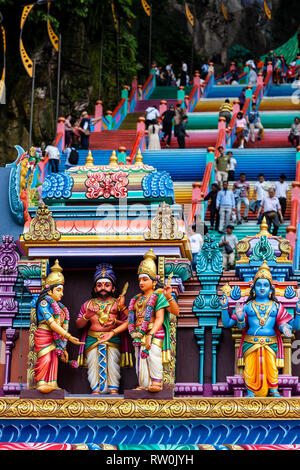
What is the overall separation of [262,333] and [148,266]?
5.28 ft

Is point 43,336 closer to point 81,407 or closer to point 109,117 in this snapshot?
point 81,407

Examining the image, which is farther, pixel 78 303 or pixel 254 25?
pixel 254 25

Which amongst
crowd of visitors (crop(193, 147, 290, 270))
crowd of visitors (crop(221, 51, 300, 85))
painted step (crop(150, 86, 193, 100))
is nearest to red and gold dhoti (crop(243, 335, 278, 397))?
crowd of visitors (crop(193, 147, 290, 270))

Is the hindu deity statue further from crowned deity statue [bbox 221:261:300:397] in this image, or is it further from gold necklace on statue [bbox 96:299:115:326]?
crowned deity statue [bbox 221:261:300:397]

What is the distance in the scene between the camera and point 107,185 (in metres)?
17.5

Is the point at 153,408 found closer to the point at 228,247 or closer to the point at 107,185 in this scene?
the point at 107,185

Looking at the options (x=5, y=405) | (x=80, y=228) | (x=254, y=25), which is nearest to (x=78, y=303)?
(x=80, y=228)

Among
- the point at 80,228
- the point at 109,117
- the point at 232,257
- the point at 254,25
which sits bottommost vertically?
the point at 80,228

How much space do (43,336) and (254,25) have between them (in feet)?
136

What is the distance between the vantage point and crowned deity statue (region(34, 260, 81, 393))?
16406 mm

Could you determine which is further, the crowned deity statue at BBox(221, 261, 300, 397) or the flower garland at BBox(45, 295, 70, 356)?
Result: the flower garland at BBox(45, 295, 70, 356)

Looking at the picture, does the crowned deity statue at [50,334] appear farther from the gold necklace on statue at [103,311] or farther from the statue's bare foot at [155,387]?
the statue's bare foot at [155,387]

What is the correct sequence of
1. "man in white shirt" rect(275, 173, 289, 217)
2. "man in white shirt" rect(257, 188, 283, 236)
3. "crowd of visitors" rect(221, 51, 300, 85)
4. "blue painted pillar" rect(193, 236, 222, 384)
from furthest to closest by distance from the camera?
1. "crowd of visitors" rect(221, 51, 300, 85)
2. "man in white shirt" rect(275, 173, 289, 217)
3. "man in white shirt" rect(257, 188, 283, 236)
4. "blue painted pillar" rect(193, 236, 222, 384)

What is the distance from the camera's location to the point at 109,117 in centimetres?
3894
